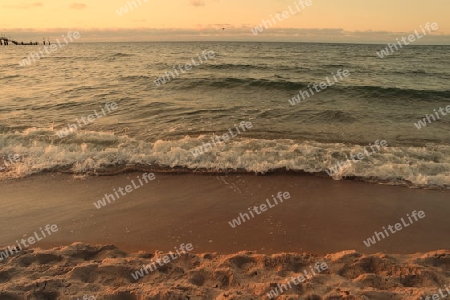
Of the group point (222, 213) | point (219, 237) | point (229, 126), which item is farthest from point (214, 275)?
point (229, 126)

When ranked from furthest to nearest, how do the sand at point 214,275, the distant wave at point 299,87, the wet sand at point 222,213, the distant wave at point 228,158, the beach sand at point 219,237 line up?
the distant wave at point 299,87, the distant wave at point 228,158, the wet sand at point 222,213, the beach sand at point 219,237, the sand at point 214,275

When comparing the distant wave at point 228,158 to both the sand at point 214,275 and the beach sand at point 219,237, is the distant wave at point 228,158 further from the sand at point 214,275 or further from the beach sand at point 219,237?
the sand at point 214,275

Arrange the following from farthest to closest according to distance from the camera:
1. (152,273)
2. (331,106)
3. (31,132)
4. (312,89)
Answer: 1. (312,89)
2. (331,106)
3. (31,132)
4. (152,273)

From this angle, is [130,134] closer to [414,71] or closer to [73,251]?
[73,251]

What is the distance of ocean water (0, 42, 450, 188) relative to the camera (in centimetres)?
838

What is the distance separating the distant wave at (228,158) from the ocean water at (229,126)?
3 cm

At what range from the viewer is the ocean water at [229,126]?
838 cm

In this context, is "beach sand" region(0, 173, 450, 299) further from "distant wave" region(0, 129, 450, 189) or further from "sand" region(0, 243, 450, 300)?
"distant wave" region(0, 129, 450, 189)

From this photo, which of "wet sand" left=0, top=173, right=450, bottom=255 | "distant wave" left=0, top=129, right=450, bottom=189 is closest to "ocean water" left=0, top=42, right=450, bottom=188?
"distant wave" left=0, top=129, right=450, bottom=189

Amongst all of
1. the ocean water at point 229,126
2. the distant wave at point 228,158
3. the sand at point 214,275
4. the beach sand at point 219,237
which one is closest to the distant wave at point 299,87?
the ocean water at point 229,126

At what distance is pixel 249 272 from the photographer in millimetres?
4273

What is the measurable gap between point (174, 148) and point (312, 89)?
12.7m

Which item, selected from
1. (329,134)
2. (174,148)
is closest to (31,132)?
(174,148)

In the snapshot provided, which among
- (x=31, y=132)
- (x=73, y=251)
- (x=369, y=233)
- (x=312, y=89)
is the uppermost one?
(x=31, y=132)
